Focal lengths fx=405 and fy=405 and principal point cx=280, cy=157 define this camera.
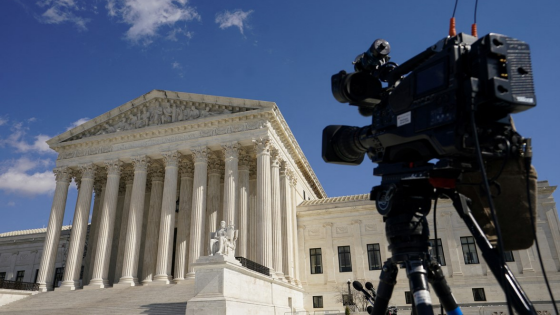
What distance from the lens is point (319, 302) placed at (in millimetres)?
31906

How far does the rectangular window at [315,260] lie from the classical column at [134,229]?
13.8m

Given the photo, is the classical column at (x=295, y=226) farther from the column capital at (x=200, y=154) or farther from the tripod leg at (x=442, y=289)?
the tripod leg at (x=442, y=289)

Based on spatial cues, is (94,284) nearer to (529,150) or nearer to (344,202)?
(344,202)

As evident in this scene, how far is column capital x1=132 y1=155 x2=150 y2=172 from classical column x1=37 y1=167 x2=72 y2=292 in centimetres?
645

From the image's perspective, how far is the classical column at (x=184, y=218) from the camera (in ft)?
95.0

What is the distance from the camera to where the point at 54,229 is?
30.7 m

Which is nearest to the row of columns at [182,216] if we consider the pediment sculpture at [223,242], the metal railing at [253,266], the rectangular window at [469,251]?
the metal railing at [253,266]

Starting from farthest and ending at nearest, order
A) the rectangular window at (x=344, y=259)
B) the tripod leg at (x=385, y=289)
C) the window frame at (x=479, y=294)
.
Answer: the rectangular window at (x=344, y=259) → the window frame at (x=479, y=294) → the tripod leg at (x=385, y=289)

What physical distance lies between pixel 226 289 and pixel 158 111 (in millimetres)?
17752

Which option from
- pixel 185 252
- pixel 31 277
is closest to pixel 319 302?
pixel 185 252

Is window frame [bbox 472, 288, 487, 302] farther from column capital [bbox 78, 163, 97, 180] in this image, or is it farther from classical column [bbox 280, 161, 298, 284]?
column capital [bbox 78, 163, 97, 180]

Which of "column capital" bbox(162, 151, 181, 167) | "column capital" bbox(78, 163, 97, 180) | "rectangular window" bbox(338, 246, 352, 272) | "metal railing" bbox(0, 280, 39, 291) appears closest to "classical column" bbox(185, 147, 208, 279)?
"column capital" bbox(162, 151, 181, 167)

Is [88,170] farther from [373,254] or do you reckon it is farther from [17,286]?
[373,254]

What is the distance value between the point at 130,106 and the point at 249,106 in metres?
10.4
